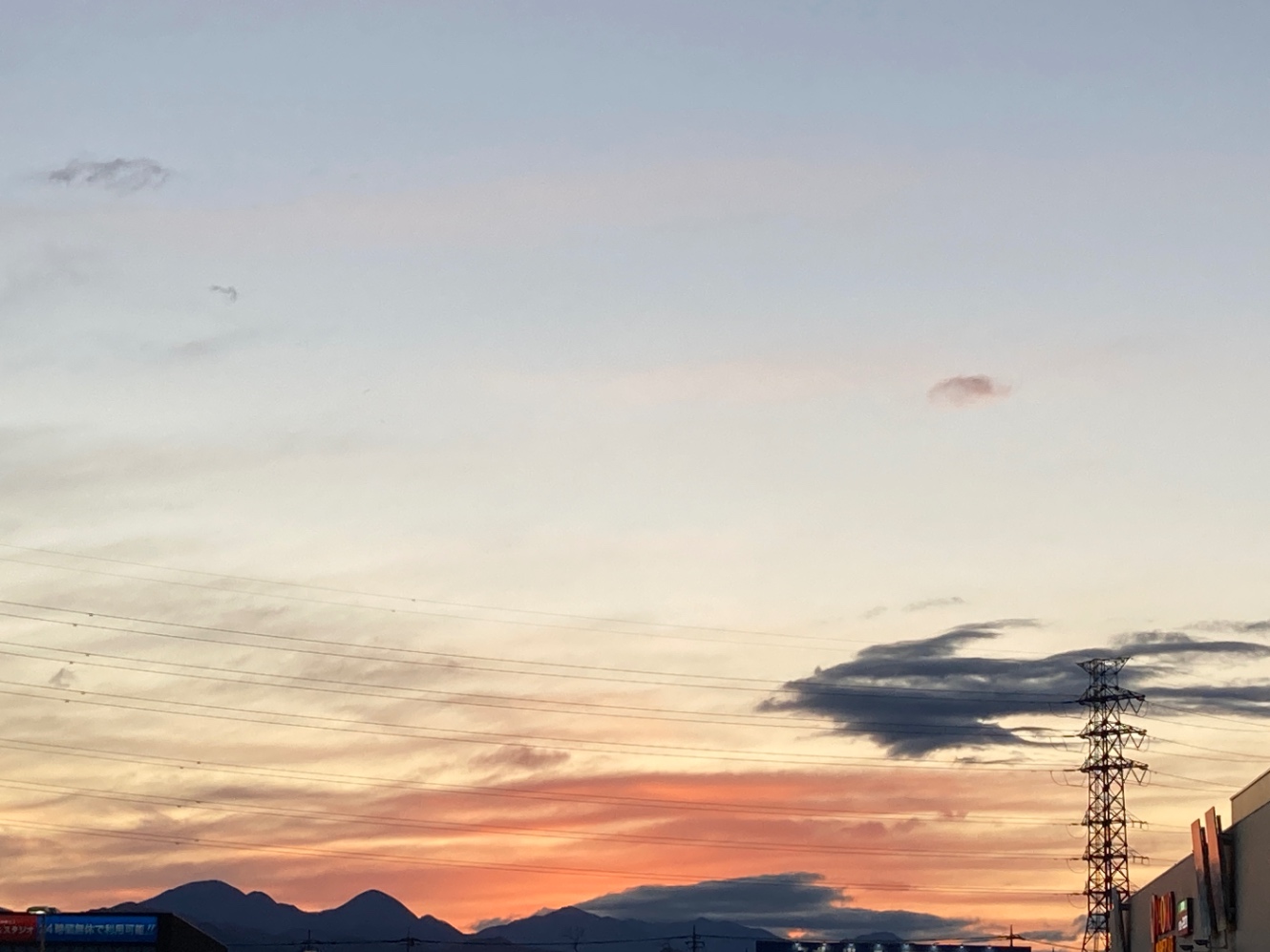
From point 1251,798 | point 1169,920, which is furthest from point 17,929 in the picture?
point 1251,798

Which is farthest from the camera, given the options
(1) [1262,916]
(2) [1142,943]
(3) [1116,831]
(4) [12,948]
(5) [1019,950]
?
(5) [1019,950]

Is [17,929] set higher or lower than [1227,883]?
lower

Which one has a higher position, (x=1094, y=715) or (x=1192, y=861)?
(x=1094, y=715)

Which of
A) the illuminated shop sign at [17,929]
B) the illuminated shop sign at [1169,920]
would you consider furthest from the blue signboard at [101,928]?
the illuminated shop sign at [1169,920]

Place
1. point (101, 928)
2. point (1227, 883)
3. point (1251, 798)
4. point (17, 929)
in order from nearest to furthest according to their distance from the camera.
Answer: point (1251, 798) → point (1227, 883) → point (17, 929) → point (101, 928)

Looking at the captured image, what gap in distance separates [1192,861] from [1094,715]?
68748 millimetres

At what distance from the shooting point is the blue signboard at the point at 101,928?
398 ft

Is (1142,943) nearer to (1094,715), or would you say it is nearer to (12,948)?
(1094,715)

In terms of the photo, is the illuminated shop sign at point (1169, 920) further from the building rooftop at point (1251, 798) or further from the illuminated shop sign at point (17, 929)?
the illuminated shop sign at point (17, 929)

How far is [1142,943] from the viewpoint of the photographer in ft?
339

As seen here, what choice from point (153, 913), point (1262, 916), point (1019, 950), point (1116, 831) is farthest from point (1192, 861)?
point (1019, 950)

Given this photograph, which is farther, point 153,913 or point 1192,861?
point 153,913

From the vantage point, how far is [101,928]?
12312cm

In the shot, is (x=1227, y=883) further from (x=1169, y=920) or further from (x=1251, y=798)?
(x=1169, y=920)
